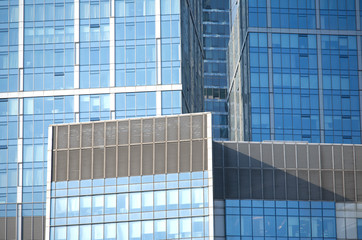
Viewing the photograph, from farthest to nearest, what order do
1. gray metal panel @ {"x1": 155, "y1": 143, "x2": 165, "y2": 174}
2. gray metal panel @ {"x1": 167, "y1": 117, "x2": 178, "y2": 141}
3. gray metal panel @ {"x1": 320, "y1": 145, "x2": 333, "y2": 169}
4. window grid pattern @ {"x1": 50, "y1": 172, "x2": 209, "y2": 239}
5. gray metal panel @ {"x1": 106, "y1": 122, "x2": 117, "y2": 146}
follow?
gray metal panel @ {"x1": 320, "y1": 145, "x2": 333, "y2": 169}, gray metal panel @ {"x1": 106, "y1": 122, "x2": 117, "y2": 146}, gray metal panel @ {"x1": 167, "y1": 117, "x2": 178, "y2": 141}, gray metal panel @ {"x1": 155, "y1": 143, "x2": 165, "y2": 174}, window grid pattern @ {"x1": 50, "y1": 172, "x2": 209, "y2": 239}

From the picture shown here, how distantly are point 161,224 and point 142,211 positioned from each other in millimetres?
2655

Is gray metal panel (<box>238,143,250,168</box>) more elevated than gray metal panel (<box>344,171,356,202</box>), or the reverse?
gray metal panel (<box>238,143,250,168</box>)

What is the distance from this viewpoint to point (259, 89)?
531 feet

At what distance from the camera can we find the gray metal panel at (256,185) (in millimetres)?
102938

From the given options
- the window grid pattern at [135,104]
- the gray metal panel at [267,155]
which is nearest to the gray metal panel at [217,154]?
the gray metal panel at [267,155]

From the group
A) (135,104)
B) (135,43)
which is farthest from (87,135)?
(135,43)

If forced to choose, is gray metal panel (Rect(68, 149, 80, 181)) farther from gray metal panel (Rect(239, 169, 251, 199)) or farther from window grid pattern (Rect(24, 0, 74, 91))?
window grid pattern (Rect(24, 0, 74, 91))

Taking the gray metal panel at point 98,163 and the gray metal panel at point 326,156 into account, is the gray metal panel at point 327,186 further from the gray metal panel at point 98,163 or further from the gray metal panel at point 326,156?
the gray metal panel at point 98,163

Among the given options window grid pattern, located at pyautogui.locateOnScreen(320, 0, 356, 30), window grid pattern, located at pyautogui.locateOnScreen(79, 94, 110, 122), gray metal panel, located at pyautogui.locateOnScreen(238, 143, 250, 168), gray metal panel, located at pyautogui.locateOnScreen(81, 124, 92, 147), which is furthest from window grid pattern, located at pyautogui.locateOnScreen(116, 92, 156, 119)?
window grid pattern, located at pyautogui.locateOnScreen(320, 0, 356, 30)

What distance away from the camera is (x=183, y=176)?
99.7 m

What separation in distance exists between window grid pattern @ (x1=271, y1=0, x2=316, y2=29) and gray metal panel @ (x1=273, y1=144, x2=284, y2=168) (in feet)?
208

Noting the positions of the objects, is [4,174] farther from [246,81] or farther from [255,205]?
[246,81]

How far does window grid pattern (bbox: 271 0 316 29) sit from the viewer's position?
538ft

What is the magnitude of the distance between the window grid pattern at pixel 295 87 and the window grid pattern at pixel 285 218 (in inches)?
2193
